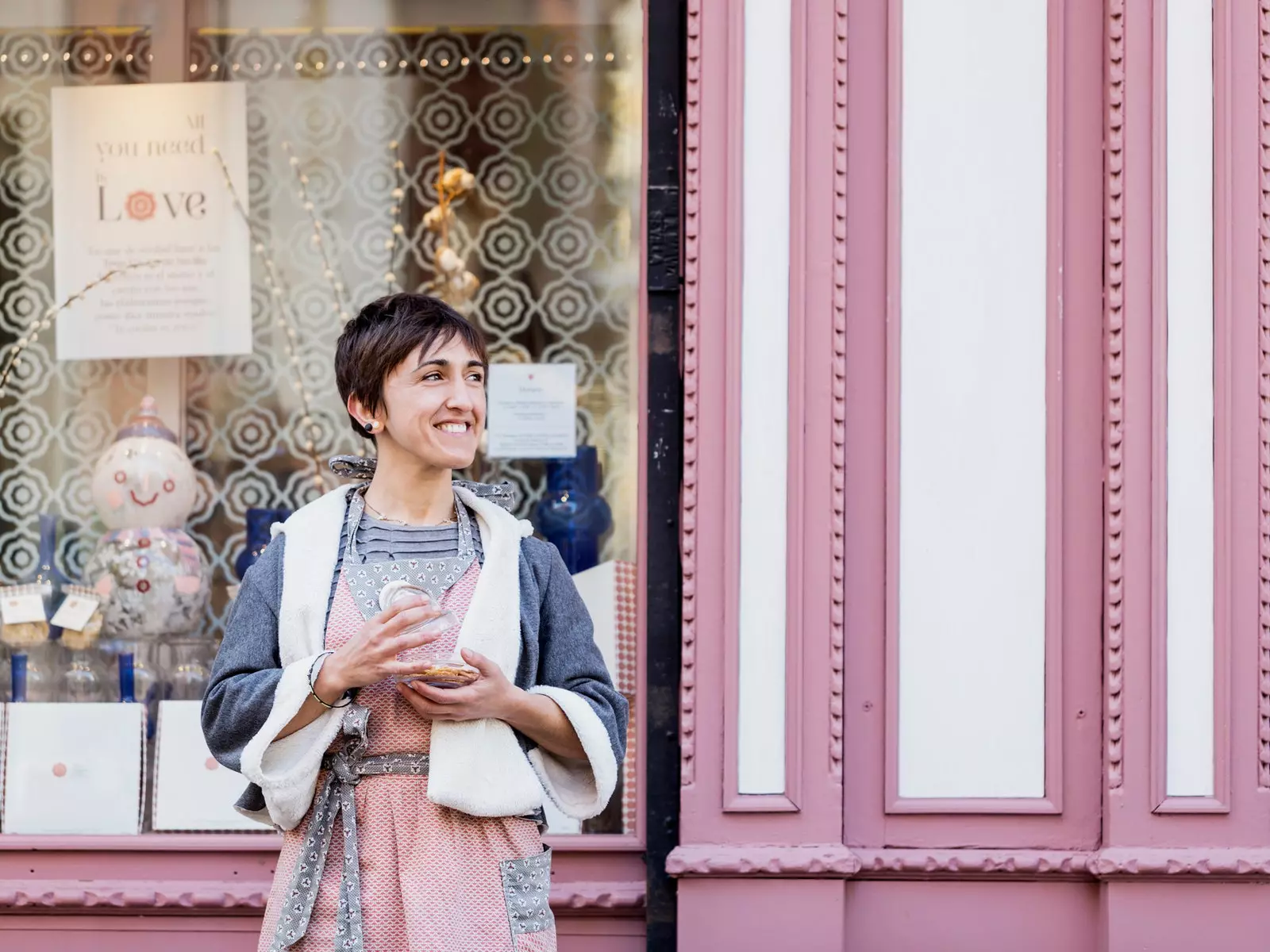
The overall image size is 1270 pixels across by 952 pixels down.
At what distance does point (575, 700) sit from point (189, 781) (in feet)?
7.13

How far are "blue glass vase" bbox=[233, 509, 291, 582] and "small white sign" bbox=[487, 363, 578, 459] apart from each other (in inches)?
27.1

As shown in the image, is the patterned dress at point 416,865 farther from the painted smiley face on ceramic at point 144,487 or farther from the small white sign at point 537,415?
the painted smiley face on ceramic at point 144,487

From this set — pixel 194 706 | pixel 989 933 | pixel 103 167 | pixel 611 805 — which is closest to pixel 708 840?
pixel 611 805

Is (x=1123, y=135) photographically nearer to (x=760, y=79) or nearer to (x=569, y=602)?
(x=760, y=79)

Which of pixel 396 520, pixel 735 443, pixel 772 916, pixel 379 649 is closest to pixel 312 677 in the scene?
pixel 379 649

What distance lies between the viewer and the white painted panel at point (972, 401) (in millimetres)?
4477

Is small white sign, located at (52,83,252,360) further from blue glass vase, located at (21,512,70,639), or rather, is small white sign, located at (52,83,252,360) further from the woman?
the woman

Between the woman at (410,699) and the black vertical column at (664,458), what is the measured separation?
1250 millimetres

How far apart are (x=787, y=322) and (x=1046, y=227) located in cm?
75

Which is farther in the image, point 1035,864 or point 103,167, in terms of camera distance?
point 103,167

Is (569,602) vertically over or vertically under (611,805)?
over

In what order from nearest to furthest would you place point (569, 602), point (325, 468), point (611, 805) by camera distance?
point (569, 602), point (611, 805), point (325, 468)

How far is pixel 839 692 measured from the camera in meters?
4.39

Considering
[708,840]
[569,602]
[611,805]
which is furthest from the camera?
[611,805]
